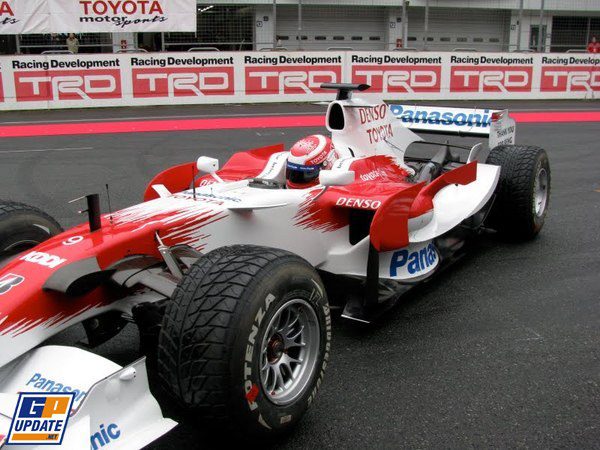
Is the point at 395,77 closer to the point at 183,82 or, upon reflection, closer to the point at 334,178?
the point at 183,82

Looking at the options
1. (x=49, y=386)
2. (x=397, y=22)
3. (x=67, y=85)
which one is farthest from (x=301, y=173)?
(x=397, y=22)

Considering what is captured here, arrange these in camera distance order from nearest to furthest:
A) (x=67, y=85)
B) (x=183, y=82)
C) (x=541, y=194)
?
(x=541, y=194) → (x=67, y=85) → (x=183, y=82)

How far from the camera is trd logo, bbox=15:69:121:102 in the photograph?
1644cm

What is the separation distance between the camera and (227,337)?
255cm

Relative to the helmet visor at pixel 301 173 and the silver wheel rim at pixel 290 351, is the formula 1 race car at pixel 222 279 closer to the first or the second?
the silver wheel rim at pixel 290 351

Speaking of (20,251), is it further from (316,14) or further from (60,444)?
(316,14)

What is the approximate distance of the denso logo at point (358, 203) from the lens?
419 cm

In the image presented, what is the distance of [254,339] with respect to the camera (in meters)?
2.65

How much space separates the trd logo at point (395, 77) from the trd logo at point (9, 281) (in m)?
16.2

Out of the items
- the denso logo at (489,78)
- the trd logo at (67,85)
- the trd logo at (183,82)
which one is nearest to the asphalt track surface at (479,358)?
the trd logo at (67,85)

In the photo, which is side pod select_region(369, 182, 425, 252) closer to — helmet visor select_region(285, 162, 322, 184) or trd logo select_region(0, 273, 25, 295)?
helmet visor select_region(285, 162, 322, 184)

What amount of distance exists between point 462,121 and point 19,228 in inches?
180

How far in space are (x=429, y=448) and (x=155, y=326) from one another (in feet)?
4.57

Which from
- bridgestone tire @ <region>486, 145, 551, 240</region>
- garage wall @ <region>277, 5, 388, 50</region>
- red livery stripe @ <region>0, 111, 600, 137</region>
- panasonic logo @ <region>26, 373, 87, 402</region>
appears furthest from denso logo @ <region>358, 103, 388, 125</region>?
garage wall @ <region>277, 5, 388, 50</region>
